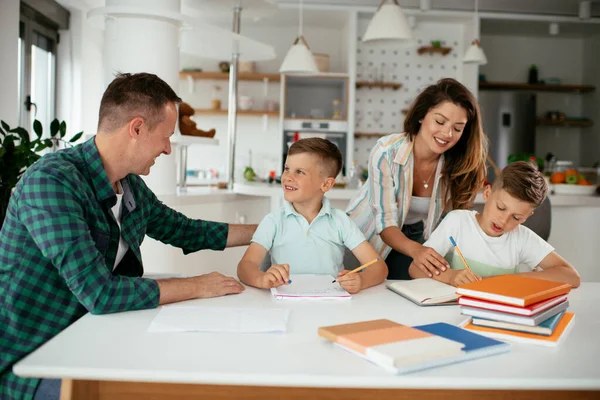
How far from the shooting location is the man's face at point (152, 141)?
4.86ft

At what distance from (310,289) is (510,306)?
50cm

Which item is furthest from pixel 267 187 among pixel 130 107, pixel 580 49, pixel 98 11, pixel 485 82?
pixel 580 49

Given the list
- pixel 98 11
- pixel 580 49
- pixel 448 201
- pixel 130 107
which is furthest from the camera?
pixel 580 49

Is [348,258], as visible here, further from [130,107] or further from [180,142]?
[180,142]

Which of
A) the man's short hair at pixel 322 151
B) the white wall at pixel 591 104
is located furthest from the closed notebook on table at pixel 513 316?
the white wall at pixel 591 104

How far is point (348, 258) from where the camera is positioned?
2.07 meters

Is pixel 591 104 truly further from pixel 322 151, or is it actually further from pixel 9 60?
pixel 322 151

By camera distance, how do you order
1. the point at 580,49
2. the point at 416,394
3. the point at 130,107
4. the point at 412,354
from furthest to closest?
the point at 580,49, the point at 130,107, the point at 416,394, the point at 412,354

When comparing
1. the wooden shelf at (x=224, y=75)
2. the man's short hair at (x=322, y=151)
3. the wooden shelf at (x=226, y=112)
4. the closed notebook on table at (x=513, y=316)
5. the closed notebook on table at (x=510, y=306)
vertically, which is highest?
the wooden shelf at (x=224, y=75)

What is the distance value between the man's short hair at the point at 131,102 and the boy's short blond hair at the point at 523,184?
1.03m

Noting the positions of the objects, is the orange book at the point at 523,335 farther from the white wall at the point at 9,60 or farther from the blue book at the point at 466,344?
the white wall at the point at 9,60

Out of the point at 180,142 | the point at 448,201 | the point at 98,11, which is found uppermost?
the point at 98,11

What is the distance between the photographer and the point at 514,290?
1.23 meters

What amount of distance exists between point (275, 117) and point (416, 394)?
6.51 metres
